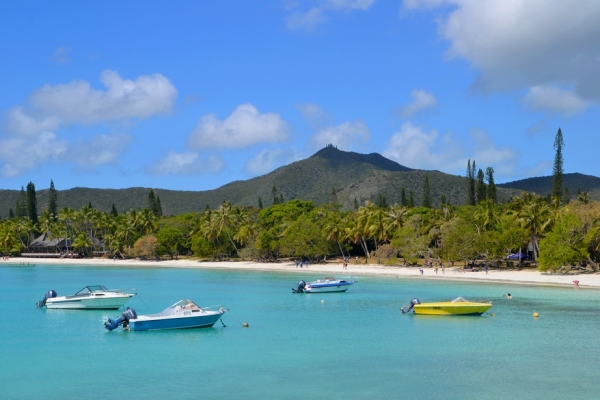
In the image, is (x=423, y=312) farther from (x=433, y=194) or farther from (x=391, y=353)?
(x=433, y=194)

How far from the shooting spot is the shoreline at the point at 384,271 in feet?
206

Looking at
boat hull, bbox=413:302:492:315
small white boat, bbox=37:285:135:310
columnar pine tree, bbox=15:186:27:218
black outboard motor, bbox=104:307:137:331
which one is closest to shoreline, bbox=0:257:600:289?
boat hull, bbox=413:302:492:315

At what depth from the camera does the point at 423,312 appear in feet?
138

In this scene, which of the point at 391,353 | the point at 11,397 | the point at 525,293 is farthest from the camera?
the point at 525,293

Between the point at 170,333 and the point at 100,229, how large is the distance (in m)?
111

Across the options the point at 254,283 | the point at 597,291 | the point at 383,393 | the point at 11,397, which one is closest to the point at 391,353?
the point at 383,393

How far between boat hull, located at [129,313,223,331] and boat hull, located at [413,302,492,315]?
44.4 ft

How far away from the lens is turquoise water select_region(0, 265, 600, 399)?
23766mm

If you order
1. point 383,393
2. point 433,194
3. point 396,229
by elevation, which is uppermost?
point 433,194

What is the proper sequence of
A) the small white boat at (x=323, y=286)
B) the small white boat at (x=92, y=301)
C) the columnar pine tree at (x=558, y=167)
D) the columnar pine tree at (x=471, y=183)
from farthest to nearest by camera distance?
the columnar pine tree at (x=471, y=183) < the columnar pine tree at (x=558, y=167) < the small white boat at (x=323, y=286) < the small white boat at (x=92, y=301)

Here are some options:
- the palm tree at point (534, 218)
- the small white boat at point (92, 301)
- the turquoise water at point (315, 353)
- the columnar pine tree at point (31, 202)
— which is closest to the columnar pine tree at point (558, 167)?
the palm tree at point (534, 218)

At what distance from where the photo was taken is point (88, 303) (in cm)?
4572

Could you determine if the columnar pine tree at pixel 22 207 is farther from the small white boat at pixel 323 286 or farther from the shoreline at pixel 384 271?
the small white boat at pixel 323 286

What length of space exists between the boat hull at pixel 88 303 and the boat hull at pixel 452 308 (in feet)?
66.4
